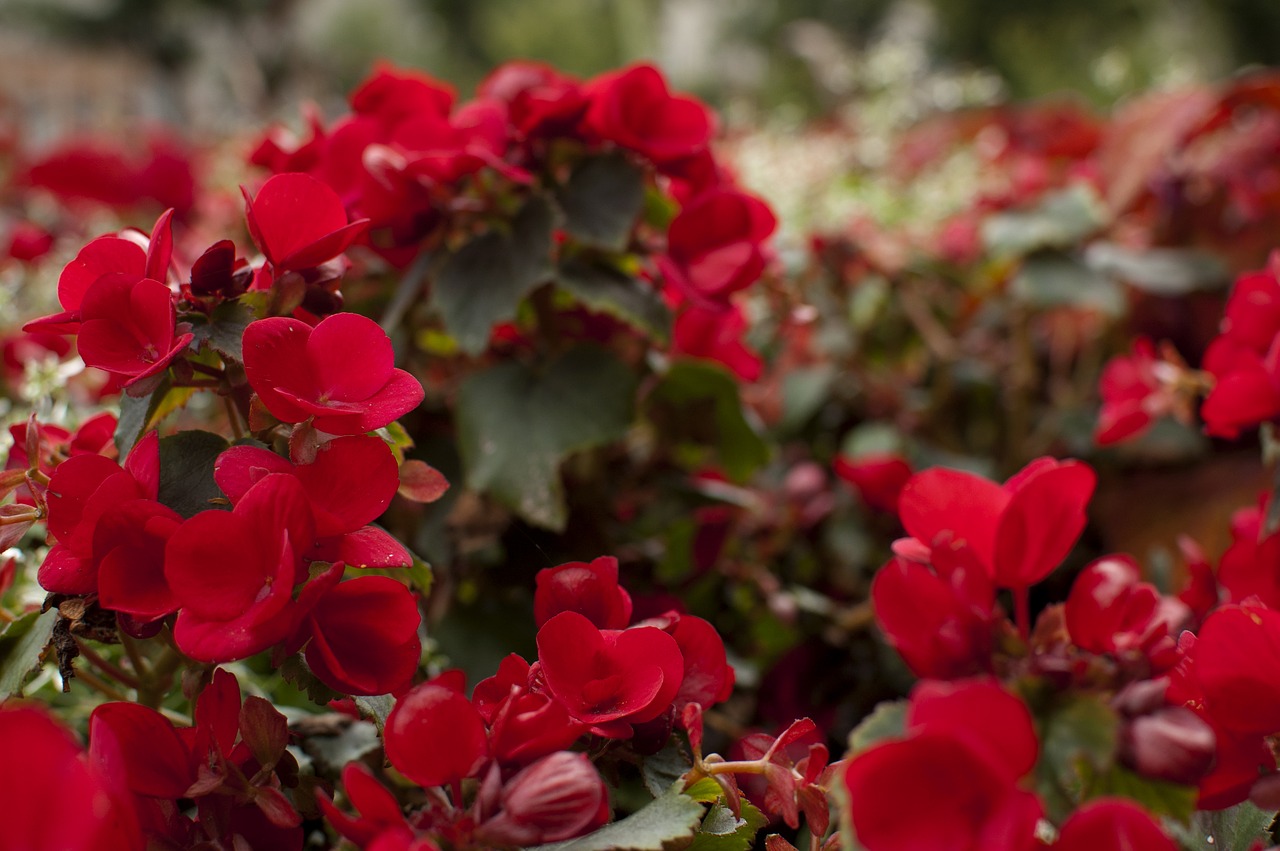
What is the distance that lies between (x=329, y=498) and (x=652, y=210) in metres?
0.36

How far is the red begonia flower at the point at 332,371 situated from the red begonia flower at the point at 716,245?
0.24 metres

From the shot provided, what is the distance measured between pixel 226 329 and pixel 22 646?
0.45 ft

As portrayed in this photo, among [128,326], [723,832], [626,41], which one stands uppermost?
[128,326]

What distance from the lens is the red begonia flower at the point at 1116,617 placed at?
10.5 inches

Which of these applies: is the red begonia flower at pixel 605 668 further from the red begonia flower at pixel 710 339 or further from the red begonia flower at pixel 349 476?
the red begonia flower at pixel 710 339

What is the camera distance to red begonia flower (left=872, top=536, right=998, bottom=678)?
10.4 inches

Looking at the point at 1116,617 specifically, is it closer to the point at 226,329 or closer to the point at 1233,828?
the point at 1233,828

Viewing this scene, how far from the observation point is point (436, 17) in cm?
1311

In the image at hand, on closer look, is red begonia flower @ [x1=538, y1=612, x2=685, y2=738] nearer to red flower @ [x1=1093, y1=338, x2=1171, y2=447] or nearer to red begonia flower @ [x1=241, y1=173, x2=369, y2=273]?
red begonia flower @ [x1=241, y1=173, x2=369, y2=273]

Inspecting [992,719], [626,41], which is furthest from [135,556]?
[626,41]

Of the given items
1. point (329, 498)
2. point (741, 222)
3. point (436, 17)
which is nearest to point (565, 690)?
point (329, 498)

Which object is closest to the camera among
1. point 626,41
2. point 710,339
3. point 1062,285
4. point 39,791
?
point 39,791

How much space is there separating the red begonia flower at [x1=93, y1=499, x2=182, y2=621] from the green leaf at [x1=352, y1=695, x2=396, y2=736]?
6cm

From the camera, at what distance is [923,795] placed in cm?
22
